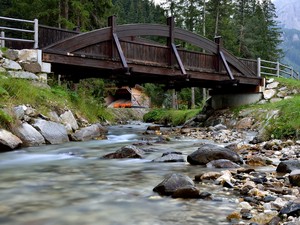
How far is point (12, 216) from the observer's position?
12.1 ft

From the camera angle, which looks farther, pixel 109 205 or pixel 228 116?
pixel 228 116

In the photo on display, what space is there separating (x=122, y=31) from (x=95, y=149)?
21.6 feet

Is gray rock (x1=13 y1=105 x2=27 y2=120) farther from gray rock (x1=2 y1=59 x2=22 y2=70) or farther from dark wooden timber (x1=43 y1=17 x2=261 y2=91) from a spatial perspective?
dark wooden timber (x1=43 y1=17 x2=261 y2=91)

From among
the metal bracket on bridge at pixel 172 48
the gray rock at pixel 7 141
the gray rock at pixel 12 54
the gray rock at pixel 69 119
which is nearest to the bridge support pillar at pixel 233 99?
the metal bracket on bridge at pixel 172 48

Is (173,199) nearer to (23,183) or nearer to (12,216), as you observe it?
(12,216)

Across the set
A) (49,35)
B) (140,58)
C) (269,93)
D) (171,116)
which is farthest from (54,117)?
(171,116)

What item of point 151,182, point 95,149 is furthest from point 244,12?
point 151,182

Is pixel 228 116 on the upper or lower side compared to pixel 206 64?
lower

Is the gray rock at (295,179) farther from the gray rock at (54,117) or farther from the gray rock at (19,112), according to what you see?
the gray rock at (54,117)

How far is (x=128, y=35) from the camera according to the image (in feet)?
48.4

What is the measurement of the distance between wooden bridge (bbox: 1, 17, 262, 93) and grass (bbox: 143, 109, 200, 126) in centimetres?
751

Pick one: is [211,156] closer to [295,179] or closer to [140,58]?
[295,179]

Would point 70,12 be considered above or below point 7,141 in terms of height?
above

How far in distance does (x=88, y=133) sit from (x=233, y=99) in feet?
40.9
